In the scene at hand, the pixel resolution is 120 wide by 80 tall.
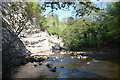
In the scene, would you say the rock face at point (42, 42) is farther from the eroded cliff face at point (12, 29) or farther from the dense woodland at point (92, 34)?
the eroded cliff face at point (12, 29)

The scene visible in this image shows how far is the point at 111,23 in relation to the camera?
15.1 meters

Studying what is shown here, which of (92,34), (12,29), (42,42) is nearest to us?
(12,29)

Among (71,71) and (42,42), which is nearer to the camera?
(71,71)

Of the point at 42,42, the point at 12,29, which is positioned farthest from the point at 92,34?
the point at 12,29

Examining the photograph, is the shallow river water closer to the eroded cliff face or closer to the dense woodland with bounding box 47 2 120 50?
the eroded cliff face

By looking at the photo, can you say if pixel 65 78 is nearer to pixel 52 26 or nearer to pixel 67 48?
pixel 67 48

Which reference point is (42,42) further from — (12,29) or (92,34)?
(12,29)

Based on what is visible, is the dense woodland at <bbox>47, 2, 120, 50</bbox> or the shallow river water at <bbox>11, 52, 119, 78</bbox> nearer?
the shallow river water at <bbox>11, 52, 119, 78</bbox>

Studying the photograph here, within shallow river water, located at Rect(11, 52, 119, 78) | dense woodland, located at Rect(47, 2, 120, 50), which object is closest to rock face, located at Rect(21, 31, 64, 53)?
dense woodland, located at Rect(47, 2, 120, 50)

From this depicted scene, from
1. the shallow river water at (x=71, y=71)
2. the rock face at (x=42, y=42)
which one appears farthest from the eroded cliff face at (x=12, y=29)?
the rock face at (x=42, y=42)

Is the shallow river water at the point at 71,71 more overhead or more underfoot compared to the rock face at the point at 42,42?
more underfoot

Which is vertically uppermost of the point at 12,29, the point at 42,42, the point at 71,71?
the point at 12,29

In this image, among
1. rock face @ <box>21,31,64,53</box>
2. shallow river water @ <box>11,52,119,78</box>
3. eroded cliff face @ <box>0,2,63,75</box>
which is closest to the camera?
shallow river water @ <box>11,52,119,78</box>

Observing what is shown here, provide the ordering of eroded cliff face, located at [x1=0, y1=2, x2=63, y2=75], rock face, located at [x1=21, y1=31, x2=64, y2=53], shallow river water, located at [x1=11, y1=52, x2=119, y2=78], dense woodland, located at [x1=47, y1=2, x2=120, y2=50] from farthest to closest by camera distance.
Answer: rock face, located at [x1=21, y1=31, x2=64, y2=53], dense woodland, located at [x1=47, y1=2, x2=120, y2=50], eroded cliff face, located at [x1=0, y1=2, x2=63, y2=75], shallow river water, located at [x1=11, y1=52, x2=119, y2=78]
